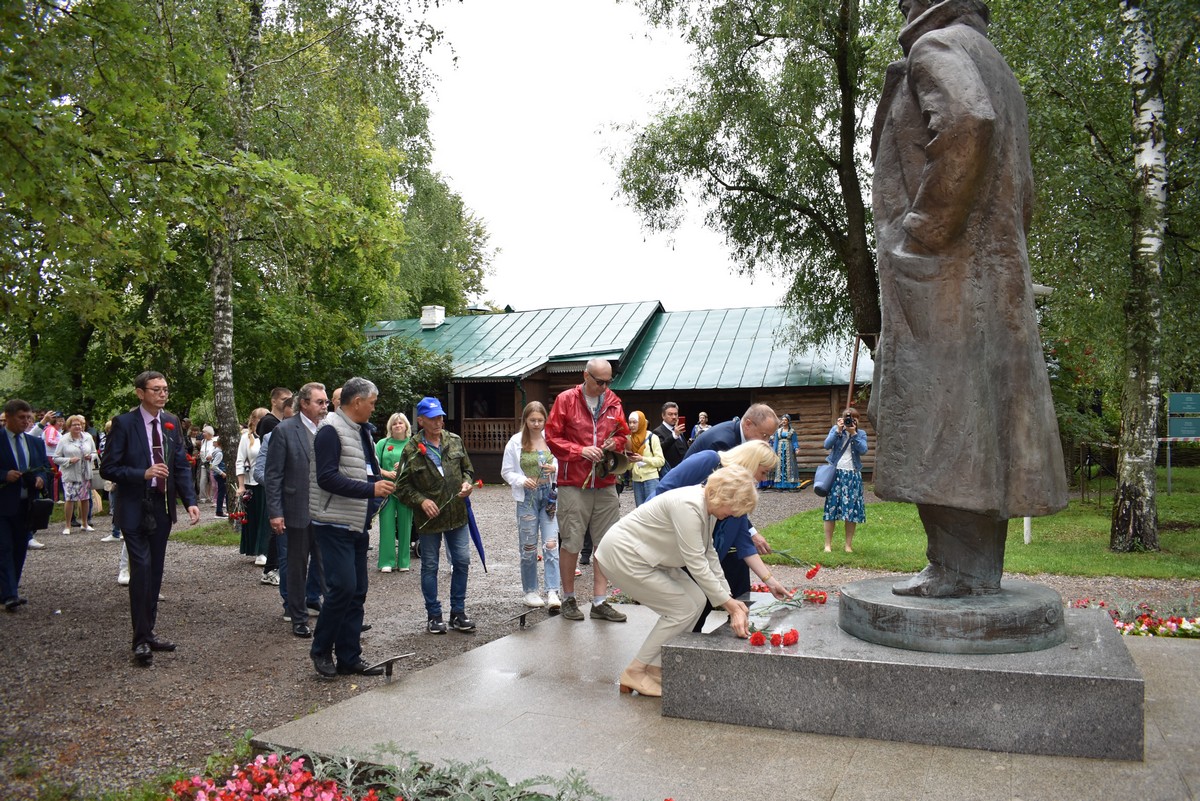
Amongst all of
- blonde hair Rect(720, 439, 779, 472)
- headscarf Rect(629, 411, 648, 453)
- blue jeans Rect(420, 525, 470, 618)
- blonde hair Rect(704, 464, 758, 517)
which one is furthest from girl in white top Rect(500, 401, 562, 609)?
blonde hair Rect(704, 464, 758, 517)

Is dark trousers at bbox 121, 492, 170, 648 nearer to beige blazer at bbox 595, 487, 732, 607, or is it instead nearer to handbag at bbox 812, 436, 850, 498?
beige blazer at bbox 595, 487, 732, 607

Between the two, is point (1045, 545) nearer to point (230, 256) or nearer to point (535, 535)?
point (535, 535)

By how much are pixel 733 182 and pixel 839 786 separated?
1861 centimetres

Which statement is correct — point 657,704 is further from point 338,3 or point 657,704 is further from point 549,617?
point 338,3

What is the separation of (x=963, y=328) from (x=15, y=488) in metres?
8.38

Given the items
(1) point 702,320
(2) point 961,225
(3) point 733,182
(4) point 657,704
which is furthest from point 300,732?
(1) point 702,320

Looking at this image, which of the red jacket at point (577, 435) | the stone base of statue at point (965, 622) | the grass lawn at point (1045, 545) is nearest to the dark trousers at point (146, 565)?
the red jacket at point (577, 435)

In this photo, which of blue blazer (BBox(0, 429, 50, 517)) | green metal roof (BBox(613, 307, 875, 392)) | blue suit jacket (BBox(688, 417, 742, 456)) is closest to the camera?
blue suit jacket (BBox(688, 417, 742, 456))

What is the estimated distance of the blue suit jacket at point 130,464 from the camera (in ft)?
20.7

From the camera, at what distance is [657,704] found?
471cm

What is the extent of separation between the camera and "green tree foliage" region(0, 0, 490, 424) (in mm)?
6848

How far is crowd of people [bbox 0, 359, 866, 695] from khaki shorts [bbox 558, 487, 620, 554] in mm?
13

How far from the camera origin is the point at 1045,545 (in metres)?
11.7

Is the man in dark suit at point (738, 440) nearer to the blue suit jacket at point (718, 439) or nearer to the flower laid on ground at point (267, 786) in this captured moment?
the blue suit jacket at point (718, 439)
